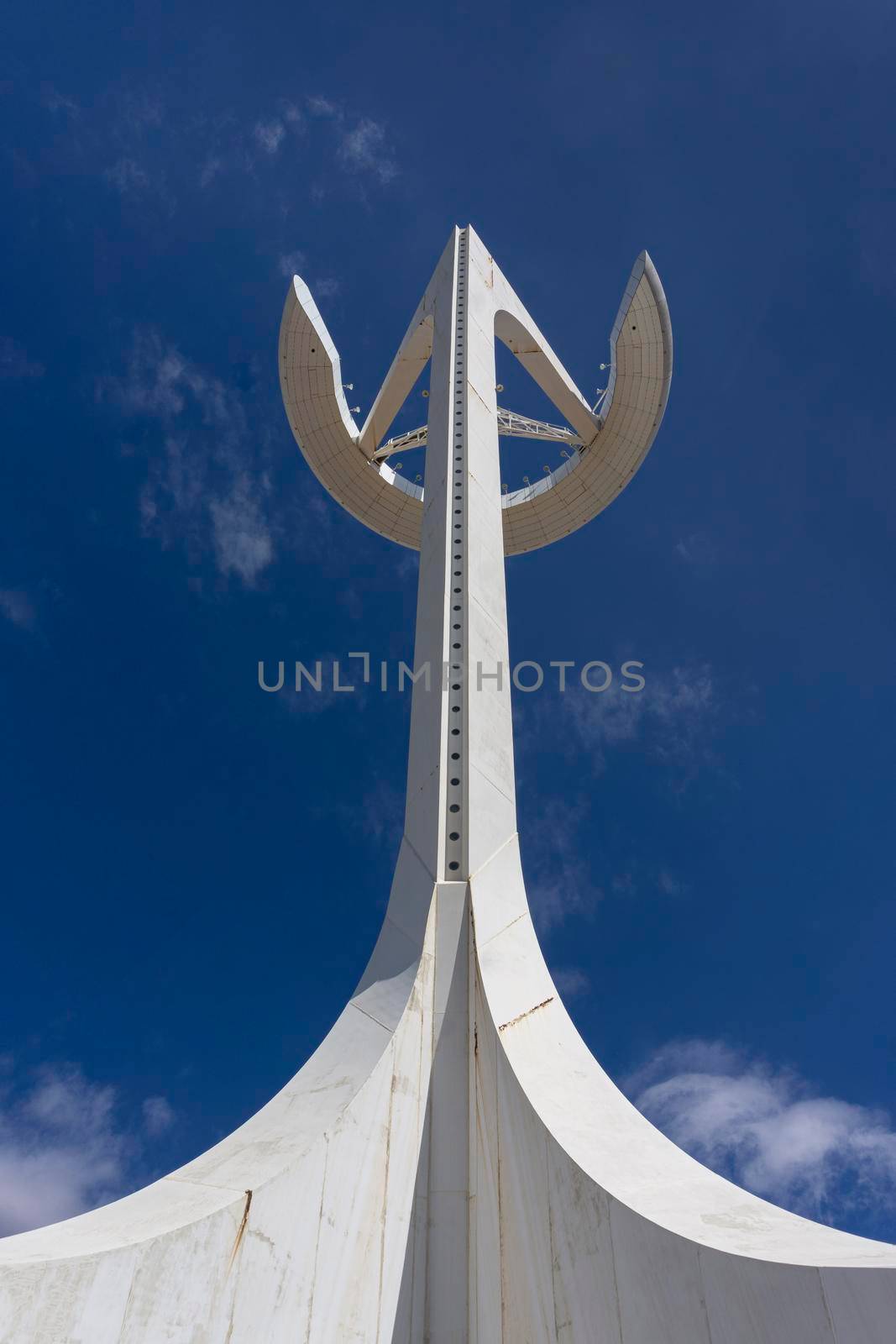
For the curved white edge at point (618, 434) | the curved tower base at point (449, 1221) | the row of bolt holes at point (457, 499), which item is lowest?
the curved tower base at point (449, 1221)

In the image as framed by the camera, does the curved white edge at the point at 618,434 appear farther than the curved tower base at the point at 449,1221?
Yes

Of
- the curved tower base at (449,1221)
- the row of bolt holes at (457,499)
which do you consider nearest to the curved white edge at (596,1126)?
the curved tower base at (449,1221)

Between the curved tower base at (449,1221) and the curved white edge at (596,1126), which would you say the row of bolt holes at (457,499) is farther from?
the curved tower base at (449,1221)

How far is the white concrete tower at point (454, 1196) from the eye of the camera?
15.1ft

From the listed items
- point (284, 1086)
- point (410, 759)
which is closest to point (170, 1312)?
point (284, 1086)

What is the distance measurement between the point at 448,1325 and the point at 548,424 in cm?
1558

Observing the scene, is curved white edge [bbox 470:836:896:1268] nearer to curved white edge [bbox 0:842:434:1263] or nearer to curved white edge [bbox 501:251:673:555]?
curved white edge [bbox 0:842:434:1263]

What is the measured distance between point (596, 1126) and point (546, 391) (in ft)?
47.6

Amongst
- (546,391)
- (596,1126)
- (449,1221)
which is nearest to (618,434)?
(546,391)

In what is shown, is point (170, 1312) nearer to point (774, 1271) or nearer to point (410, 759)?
point (774, 1271)

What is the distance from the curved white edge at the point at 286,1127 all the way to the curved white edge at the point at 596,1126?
0.73 m

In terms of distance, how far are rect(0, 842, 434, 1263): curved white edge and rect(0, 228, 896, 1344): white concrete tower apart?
0.02m

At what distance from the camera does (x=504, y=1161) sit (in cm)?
648

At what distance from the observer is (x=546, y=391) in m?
17.6
